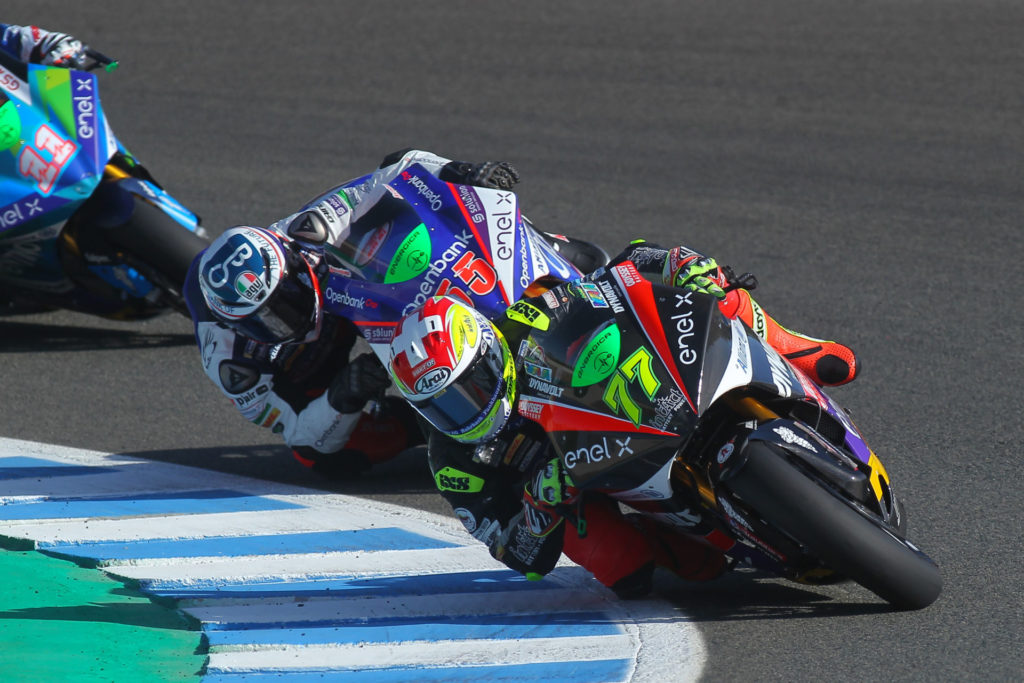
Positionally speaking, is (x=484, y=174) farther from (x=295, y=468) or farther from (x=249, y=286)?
(x=295, y=468)

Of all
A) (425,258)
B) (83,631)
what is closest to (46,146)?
(425,258)

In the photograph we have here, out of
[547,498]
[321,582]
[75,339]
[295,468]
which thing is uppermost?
[547,498]

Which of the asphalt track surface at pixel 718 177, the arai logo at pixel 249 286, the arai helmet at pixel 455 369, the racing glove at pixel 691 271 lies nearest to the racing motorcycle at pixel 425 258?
the arai logo at pixel 249 286

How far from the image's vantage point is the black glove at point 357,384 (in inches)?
244

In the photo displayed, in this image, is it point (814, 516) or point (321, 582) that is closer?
point (814, 516)

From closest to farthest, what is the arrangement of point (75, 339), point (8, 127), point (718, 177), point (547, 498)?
point (547, 498), point (8, 127), point (75, 339), point (718, 177)

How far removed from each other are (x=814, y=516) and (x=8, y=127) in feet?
17.0

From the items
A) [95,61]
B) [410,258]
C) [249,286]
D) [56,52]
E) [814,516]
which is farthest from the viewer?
[95,61]

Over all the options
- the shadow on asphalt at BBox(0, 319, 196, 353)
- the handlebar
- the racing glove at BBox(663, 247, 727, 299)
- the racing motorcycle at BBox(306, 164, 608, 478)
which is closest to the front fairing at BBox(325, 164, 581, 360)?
the racing motorcycle at BBox(306, 164, 608, 478)

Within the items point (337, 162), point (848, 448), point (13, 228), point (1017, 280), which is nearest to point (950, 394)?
point (1017, 280)

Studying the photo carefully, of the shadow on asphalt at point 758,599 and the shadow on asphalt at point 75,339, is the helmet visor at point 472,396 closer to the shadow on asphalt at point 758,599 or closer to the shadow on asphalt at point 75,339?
the shadow on asphalt at point 758,599

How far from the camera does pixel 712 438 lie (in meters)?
4.58

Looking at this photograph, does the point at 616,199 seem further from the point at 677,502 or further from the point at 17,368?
the point at 677,502

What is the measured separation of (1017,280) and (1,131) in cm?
568
